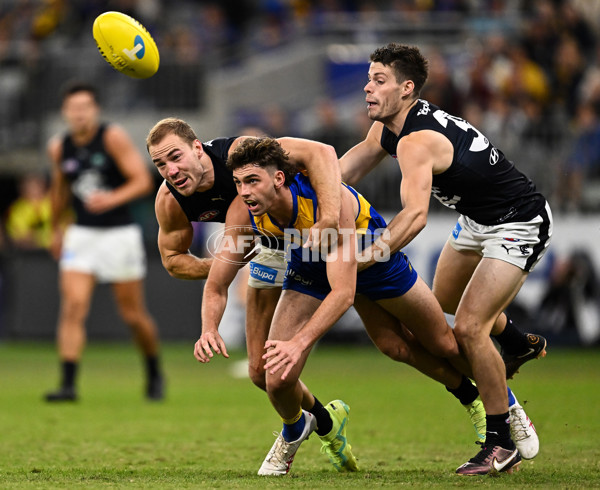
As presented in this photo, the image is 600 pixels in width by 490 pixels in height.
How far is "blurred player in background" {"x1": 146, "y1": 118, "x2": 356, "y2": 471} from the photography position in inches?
239

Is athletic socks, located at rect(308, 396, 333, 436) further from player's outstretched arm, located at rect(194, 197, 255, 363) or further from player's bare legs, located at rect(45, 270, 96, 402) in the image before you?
player's bare legs, located at rect(45, 270, 96, 402)

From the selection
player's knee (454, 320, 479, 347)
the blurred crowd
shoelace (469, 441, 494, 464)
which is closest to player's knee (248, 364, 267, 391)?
player's knee (454, 320, 479, 347)

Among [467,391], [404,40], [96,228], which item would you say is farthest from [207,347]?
[404,40]

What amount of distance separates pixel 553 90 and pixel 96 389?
9278 mm

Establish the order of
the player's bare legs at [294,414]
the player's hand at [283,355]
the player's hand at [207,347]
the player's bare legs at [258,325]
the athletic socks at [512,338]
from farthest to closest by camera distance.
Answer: the athletic socks at [512,338], the player's bare legs at [258,325], the player's bare legs at [294,414], the player's hand at [207,347], the player's hand at [283,355]

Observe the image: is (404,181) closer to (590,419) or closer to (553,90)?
(590,419)

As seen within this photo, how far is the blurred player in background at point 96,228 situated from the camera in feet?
33.4

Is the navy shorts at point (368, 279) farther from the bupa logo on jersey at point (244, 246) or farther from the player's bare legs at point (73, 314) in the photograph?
the player's bare legs at point (73, 314)

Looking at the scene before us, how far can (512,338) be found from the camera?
23.4 ft

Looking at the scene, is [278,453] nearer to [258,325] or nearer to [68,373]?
[258,325]

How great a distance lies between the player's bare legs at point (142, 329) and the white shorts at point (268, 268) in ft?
12.4

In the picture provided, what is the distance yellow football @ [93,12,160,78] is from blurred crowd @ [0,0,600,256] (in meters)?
8.81

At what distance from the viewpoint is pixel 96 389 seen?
11188 millimetres

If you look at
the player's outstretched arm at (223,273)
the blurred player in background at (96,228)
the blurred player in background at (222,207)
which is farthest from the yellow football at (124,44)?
the blurred player in background at (96,228)
